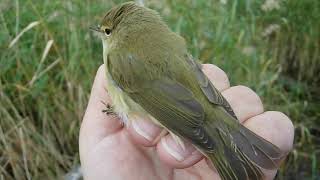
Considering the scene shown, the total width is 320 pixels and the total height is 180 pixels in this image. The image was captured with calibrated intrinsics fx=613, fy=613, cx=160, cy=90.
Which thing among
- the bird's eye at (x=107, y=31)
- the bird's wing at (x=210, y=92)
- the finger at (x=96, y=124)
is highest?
the bird's eye at (x=107, y=31)

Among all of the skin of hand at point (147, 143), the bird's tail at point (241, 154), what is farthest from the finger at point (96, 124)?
the bird's tail at point (241, 154)

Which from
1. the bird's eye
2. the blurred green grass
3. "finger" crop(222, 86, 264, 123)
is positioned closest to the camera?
"finger" crop(222, 86, 264, 123)

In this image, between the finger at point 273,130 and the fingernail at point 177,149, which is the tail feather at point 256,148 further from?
the fingernail at point 177,149

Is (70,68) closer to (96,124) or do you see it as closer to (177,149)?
(96,124)

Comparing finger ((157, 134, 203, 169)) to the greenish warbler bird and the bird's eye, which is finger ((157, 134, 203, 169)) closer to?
the greenish warbler bird

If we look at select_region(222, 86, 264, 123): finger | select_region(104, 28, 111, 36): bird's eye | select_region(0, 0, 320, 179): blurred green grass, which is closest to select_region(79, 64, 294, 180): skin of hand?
select_region(222, 86, 264, 123): finger
